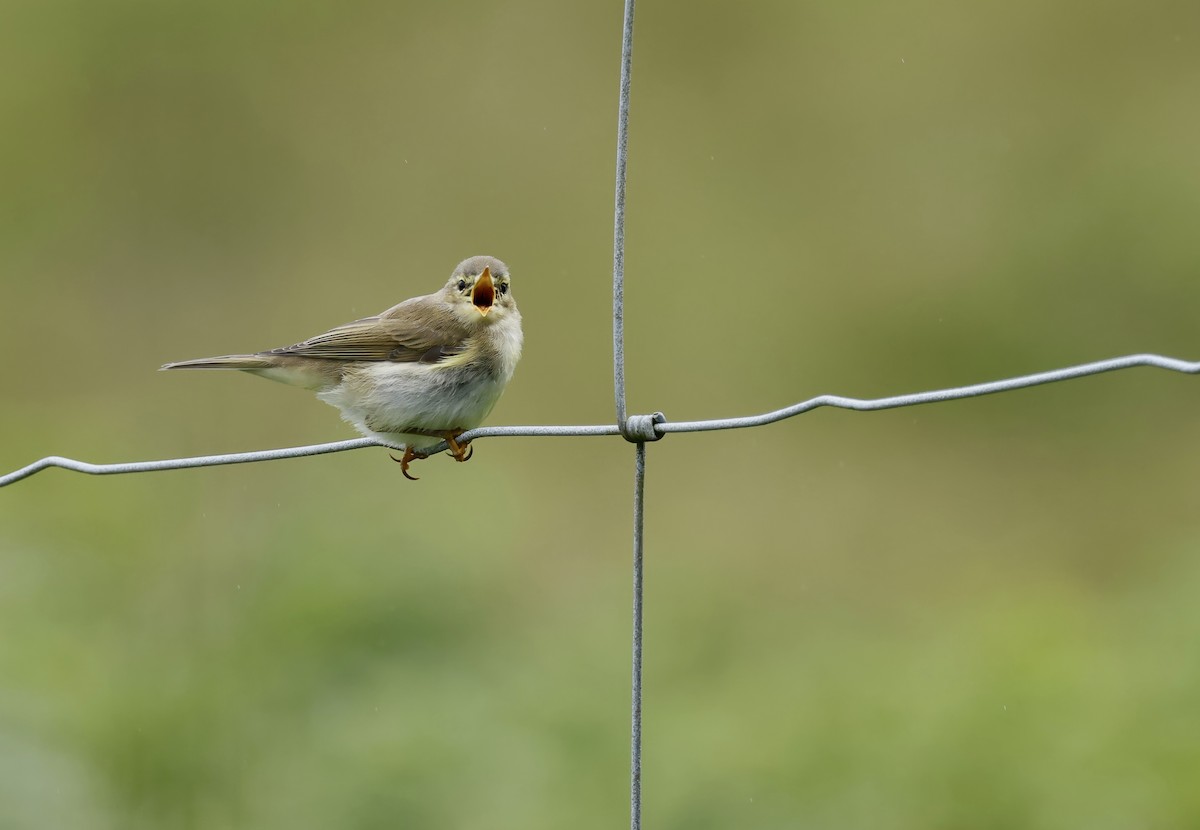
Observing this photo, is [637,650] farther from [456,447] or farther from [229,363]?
[229,363]

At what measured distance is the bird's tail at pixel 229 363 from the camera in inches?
127

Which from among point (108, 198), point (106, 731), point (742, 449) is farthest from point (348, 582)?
point (108, 198)

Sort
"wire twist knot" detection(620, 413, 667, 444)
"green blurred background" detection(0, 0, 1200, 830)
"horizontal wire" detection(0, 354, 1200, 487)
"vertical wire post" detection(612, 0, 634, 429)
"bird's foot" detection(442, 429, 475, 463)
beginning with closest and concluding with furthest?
"horizontal wire" detection(0, 354, 1200, 487) → "vertical wire post" detection(612, 0, 634, 429) → "wire twist knot" detection(620, 413, 667, 444) → "bird's foot" detection(442, 429, 475, 463) → "green blurred background" detection(0, 0, 1200, 830)

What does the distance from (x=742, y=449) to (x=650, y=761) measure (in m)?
6.06

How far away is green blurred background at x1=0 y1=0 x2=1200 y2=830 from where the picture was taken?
3582 millimetres

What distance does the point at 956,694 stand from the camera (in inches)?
151

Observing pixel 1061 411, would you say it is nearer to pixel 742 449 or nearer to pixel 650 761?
pixel 742 449

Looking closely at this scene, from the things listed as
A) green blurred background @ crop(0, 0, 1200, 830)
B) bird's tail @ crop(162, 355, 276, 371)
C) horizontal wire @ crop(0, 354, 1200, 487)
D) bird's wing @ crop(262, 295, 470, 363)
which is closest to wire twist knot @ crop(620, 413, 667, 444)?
horizontal wire @ crop(0, 354, 1200, 487)

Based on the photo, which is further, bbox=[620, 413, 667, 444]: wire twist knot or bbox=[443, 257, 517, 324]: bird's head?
bbox=[443, 257, 517, 324]: bird's head

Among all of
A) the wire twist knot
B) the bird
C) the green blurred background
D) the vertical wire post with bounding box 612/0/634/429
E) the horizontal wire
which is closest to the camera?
the horizontal wire

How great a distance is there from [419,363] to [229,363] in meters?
0.45

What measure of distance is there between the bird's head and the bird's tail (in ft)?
1.59

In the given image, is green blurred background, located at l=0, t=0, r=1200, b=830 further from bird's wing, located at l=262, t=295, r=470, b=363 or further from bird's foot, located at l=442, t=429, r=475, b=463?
bird's wing, located at l=262, t=295, r=470, b=363

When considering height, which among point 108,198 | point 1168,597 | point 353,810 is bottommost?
point 353,810
